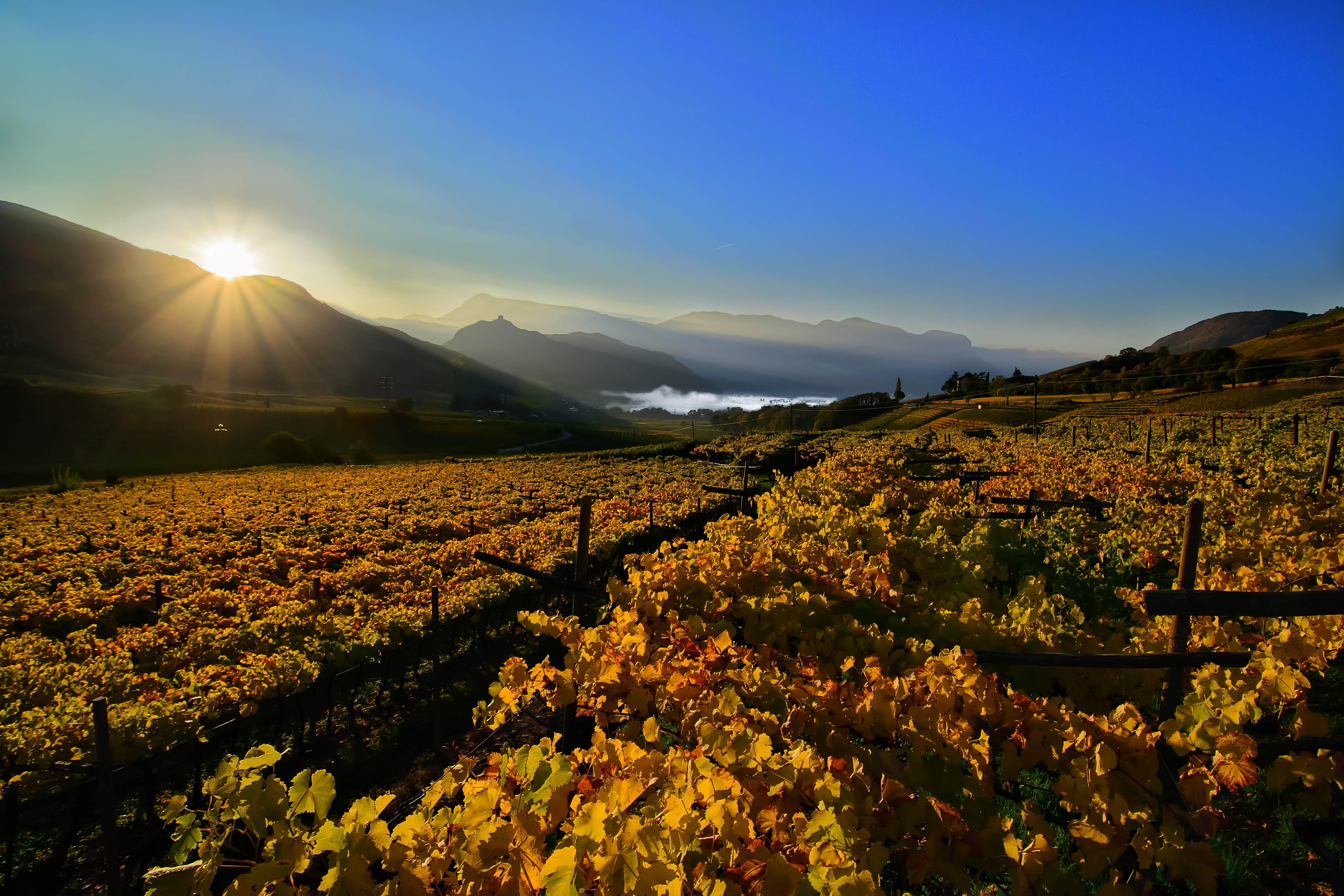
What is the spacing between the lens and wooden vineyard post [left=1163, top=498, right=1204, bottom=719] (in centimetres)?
330

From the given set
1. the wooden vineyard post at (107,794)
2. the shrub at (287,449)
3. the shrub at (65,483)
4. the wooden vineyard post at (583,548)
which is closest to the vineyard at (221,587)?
the wooden vineyard post at (107,794)

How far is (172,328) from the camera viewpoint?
142625 millimetres

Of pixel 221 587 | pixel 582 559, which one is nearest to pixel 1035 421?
pixel 582 559

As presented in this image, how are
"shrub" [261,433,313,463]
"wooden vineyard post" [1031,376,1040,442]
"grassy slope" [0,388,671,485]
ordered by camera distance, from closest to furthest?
"wooden vineyard post" [1031,376,1040,442] < "grassy slope" [0,388,671,485] < "shrub" [261,433,313,463]

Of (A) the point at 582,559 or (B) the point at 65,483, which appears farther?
(B) the point at 65,483

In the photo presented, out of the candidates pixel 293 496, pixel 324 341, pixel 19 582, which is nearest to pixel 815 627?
pixel 19 582

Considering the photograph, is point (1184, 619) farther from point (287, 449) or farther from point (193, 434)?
point (193, 434)

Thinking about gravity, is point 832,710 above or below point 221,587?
above

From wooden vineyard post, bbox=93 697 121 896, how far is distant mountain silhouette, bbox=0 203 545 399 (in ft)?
463

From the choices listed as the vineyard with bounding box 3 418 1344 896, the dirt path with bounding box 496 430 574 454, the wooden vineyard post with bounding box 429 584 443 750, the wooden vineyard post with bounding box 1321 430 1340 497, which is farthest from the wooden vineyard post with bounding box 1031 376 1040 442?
the dirt path with bounding box 496 430 574 454

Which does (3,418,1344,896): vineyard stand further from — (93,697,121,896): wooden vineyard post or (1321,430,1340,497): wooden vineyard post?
(93,697,121,896): wooden vineyard post

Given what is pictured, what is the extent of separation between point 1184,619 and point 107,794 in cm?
874

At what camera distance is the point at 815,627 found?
409 cm

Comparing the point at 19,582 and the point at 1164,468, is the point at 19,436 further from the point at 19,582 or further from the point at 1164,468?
the point at 1164,468
